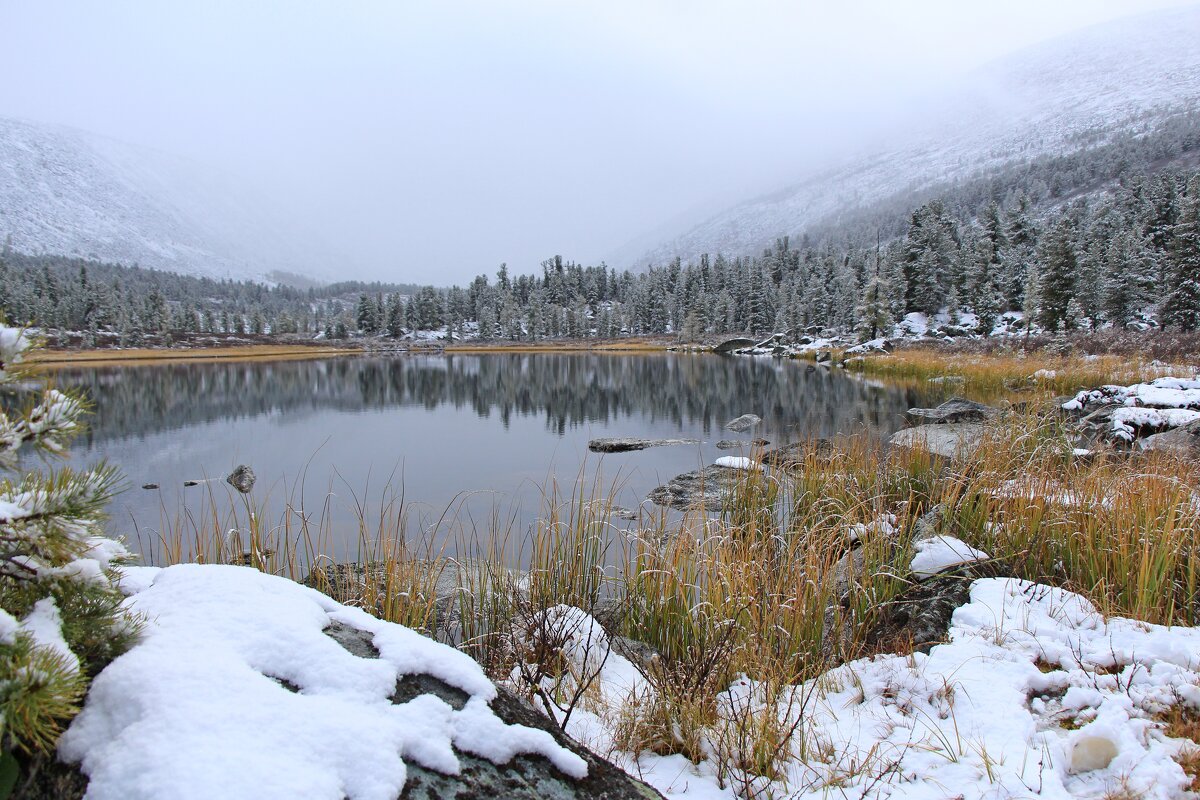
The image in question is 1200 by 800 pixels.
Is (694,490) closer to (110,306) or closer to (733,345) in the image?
(733,345)

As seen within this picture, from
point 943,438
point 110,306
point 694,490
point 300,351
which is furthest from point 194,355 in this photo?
point 943,438

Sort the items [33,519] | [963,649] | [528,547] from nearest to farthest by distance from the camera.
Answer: [33,519]
[963,649]
[528,547]

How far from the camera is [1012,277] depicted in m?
46.3

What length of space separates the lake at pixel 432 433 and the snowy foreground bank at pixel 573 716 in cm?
253

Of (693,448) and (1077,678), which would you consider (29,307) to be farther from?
(1077,678)

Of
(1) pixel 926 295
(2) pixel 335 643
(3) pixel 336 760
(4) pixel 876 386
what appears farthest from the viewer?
(1) pixel 926 295

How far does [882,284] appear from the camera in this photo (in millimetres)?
48219

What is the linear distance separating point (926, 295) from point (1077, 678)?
2147 inches

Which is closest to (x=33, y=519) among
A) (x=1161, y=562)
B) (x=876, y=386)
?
(x=1161, y=562)

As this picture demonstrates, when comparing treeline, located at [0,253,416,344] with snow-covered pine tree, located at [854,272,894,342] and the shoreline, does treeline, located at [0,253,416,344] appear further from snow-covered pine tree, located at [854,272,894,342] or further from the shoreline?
snow-covered pine tree, located at [854,272,894,342]

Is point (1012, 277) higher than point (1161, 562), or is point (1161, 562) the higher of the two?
point (1012, 277)

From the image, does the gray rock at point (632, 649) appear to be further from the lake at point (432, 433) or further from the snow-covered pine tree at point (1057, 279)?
the snow-covered pine tree at point (1057, 279)

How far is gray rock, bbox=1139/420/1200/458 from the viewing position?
7193 mm

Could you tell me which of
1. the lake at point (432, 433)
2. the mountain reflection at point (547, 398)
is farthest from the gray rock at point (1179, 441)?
the mountain reflection at point (547, 398)
